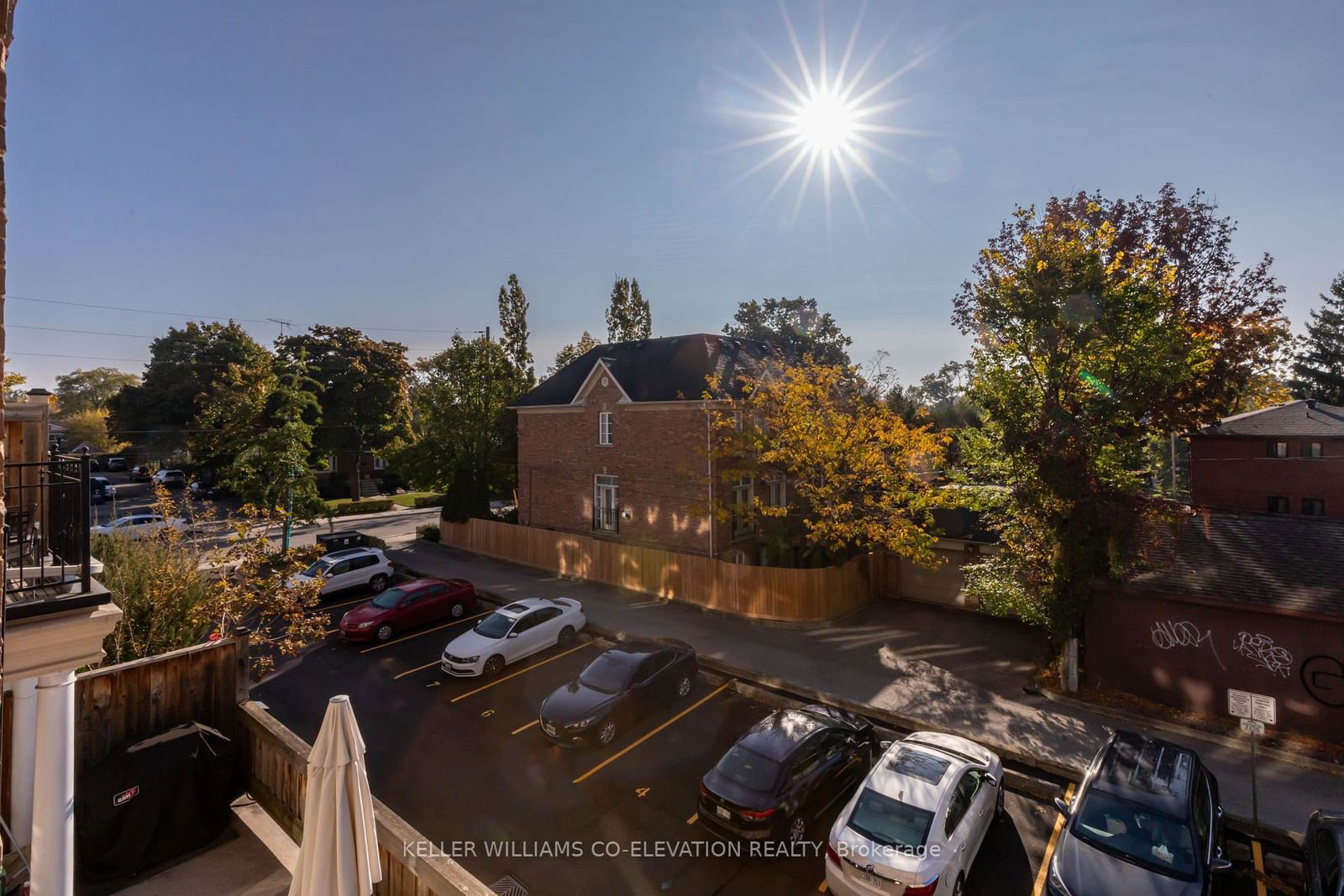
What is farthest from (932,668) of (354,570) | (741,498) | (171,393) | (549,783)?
(171,393)

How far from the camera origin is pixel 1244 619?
41.8 feet

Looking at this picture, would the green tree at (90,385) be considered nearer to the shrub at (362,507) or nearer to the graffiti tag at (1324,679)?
the shrub at (362,507)

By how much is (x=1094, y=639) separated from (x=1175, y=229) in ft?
53.5

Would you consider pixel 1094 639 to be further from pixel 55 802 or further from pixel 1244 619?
pixel 55 802

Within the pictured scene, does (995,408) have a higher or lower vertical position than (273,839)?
higher

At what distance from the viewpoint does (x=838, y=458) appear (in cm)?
1872

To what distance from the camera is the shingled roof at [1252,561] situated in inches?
492

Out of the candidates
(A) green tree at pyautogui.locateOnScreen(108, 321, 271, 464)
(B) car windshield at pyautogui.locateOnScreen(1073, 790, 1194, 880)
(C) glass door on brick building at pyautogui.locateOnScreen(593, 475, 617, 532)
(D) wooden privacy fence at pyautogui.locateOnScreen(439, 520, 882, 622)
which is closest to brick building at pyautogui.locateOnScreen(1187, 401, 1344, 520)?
(D) wooden privacy fence at pyautogui.locateOnScreen(439, 520, 882, 622)

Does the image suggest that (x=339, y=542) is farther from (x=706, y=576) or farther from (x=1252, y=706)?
(x=1252, y=706)

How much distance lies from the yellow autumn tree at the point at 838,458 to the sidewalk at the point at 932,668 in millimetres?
2493

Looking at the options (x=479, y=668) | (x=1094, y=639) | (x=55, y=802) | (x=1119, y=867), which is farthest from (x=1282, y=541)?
(x=55, y=802)

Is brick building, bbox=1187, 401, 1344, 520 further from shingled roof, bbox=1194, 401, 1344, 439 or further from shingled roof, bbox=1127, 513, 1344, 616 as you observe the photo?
shingled roof, bbox=1127, 513, 1344, 616

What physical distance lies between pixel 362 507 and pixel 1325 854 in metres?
44.2

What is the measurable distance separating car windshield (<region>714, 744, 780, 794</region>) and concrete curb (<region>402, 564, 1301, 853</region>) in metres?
4.37
